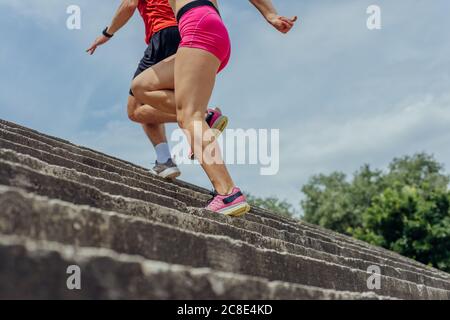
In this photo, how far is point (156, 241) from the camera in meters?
1.70

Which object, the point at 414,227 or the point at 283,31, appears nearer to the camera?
the point at 283,31

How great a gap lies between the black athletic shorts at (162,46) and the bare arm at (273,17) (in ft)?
3.08

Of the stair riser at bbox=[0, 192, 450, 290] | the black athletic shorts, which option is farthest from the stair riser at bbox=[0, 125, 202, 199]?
the stair riser at bbox=[0, 192, 450, 290]

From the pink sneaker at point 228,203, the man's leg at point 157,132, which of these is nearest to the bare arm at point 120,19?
the man's leg at point 157,132

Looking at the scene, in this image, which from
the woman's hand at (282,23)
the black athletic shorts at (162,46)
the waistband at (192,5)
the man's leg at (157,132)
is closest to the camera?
the waistband at (192,5)

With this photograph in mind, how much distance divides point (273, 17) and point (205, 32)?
69 centimetres

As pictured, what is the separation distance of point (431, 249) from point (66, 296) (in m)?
18.3

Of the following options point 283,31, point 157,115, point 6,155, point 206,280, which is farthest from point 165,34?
point 206,280

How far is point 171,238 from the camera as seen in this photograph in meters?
1.77

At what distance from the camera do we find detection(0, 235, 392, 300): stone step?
3.64ft

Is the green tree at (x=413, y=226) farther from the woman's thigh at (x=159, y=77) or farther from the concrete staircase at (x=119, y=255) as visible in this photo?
the concrete staircase at (x=119, y=255)

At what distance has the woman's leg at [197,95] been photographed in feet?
9.83

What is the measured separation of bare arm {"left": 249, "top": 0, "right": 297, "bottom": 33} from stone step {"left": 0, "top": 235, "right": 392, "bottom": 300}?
242cm
